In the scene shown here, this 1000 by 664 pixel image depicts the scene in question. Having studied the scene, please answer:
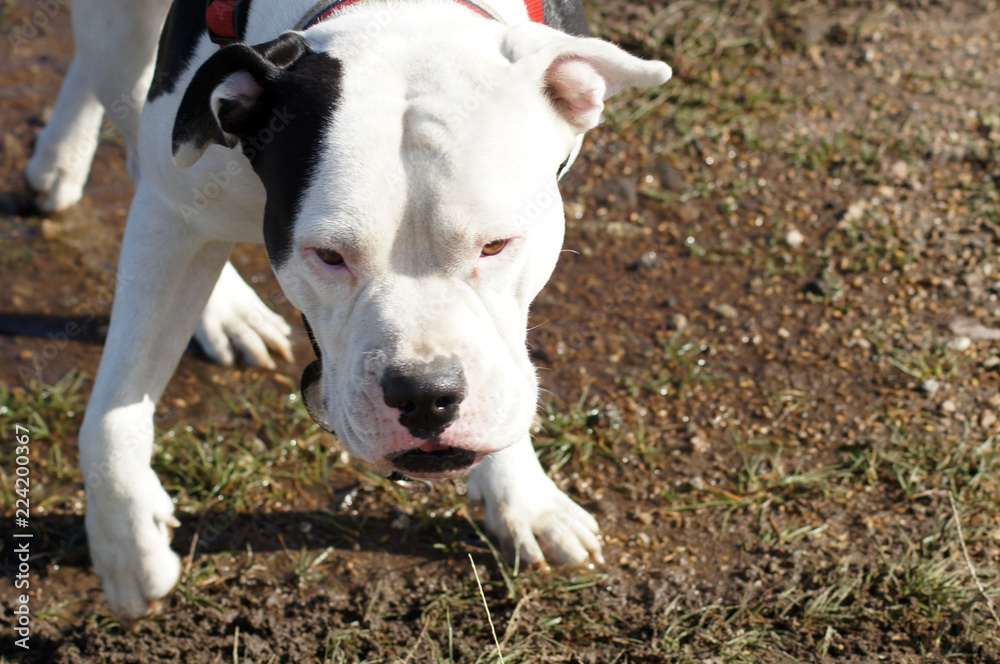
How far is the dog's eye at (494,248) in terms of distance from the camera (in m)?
2.25

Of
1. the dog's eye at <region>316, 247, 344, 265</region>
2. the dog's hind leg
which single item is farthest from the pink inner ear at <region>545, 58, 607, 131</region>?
the dog's hind leg

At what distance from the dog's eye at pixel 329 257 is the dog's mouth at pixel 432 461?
1.47 ft

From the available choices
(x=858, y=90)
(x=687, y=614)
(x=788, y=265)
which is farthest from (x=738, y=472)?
(x=858, y=90)

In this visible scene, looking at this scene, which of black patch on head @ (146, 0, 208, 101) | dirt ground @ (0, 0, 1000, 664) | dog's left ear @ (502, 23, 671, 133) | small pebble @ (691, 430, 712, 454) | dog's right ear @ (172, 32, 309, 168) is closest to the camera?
dog's right ear @ (172, 32, 309, 168)

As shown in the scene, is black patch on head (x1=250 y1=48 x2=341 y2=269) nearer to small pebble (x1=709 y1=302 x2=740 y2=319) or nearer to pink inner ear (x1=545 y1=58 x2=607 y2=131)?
pink inner ear (x1=545 y1=58 x2=607 y2=131)

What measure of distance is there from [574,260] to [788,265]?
3.04ft

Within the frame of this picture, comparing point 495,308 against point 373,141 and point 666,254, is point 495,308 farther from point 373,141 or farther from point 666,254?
point 666,254

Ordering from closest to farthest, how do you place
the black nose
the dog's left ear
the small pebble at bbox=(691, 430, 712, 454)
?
1. the black nose
2. the dog's left ear
3. the small pebble at bbox=(691, 430, 712, 454)

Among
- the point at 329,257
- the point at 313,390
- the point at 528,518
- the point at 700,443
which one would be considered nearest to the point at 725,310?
the point at 700,443

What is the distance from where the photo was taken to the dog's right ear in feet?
7.23

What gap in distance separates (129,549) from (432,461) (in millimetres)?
1171

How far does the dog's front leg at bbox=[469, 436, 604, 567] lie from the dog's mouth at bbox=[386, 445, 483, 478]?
2.58 feet

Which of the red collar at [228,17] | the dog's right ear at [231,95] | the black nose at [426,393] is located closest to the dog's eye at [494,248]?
the black nose at [426,393]

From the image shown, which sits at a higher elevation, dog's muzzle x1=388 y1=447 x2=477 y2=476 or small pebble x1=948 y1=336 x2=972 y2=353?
dog's muzzle x1=388 y1=447 x2=477 y2=476
